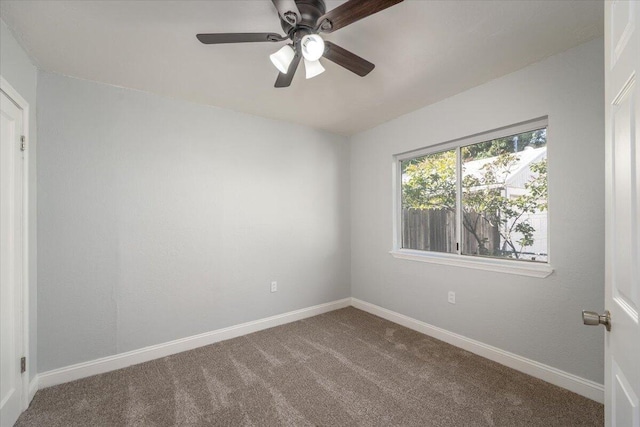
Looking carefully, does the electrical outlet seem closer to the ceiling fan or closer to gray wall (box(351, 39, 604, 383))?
gray wall (box(351, 39, 604, 383))

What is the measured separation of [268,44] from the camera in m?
1.86

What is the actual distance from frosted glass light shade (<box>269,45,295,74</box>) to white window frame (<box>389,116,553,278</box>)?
6.16 feet

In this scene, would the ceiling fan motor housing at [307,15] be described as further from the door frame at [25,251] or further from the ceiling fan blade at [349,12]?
the door frame at [25,251]

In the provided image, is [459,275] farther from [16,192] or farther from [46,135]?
[46,135]

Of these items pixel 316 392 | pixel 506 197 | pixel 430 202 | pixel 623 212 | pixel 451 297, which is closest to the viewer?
pixel 623 212

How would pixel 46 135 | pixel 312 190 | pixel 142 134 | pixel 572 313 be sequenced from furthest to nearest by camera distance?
pixel 312 190 < pixel 142 134 < pixel 46 135 < pixel 572 313

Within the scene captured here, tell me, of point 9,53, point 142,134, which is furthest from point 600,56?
point 9,53

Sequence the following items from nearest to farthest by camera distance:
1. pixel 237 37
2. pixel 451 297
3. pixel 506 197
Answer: pixel 237 37, pixel 506 197, pixel 451 297

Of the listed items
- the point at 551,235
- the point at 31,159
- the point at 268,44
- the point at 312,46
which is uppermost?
the point at 268,44

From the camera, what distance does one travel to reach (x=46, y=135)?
2094 mm

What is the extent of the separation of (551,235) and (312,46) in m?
2.15

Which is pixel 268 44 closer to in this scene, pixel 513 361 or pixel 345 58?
pixel 345 58

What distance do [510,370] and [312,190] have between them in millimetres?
2611

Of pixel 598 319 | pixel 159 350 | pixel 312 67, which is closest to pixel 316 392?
pixel 159 350
